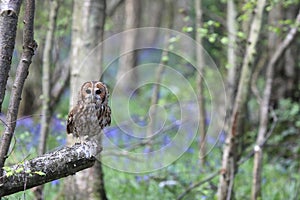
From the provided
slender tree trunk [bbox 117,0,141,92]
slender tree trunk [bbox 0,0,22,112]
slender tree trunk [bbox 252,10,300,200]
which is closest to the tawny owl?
slender tree trunk [bbox 0,0,22,112]

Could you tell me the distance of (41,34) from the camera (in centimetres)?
A: 719

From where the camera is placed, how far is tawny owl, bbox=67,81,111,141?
3.78 m

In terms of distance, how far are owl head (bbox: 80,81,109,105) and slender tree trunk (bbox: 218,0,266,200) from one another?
77.2 inches

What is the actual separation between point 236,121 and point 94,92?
2088mm

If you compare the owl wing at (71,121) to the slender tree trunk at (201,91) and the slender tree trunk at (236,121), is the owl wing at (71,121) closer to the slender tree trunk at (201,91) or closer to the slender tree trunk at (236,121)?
the slender tree trunk at (236,121)

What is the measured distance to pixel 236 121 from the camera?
549 cm

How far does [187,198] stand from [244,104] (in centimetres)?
126

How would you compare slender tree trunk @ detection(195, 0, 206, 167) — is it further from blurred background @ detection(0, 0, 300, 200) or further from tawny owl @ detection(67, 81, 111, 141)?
tawny owl @ detection(67, 81, 111, 141)

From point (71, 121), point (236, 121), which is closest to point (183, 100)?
point (236, 121)

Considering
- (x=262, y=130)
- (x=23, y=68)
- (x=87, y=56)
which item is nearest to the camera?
(x=23, y=68)

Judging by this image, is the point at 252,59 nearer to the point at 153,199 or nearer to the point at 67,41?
the point at 153,199

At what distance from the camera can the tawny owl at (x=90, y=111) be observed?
12.4 ft

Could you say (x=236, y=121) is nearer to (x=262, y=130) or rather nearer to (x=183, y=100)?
(x=262, y=130)

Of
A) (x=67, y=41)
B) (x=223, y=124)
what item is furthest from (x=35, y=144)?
(x=67, y=41)
